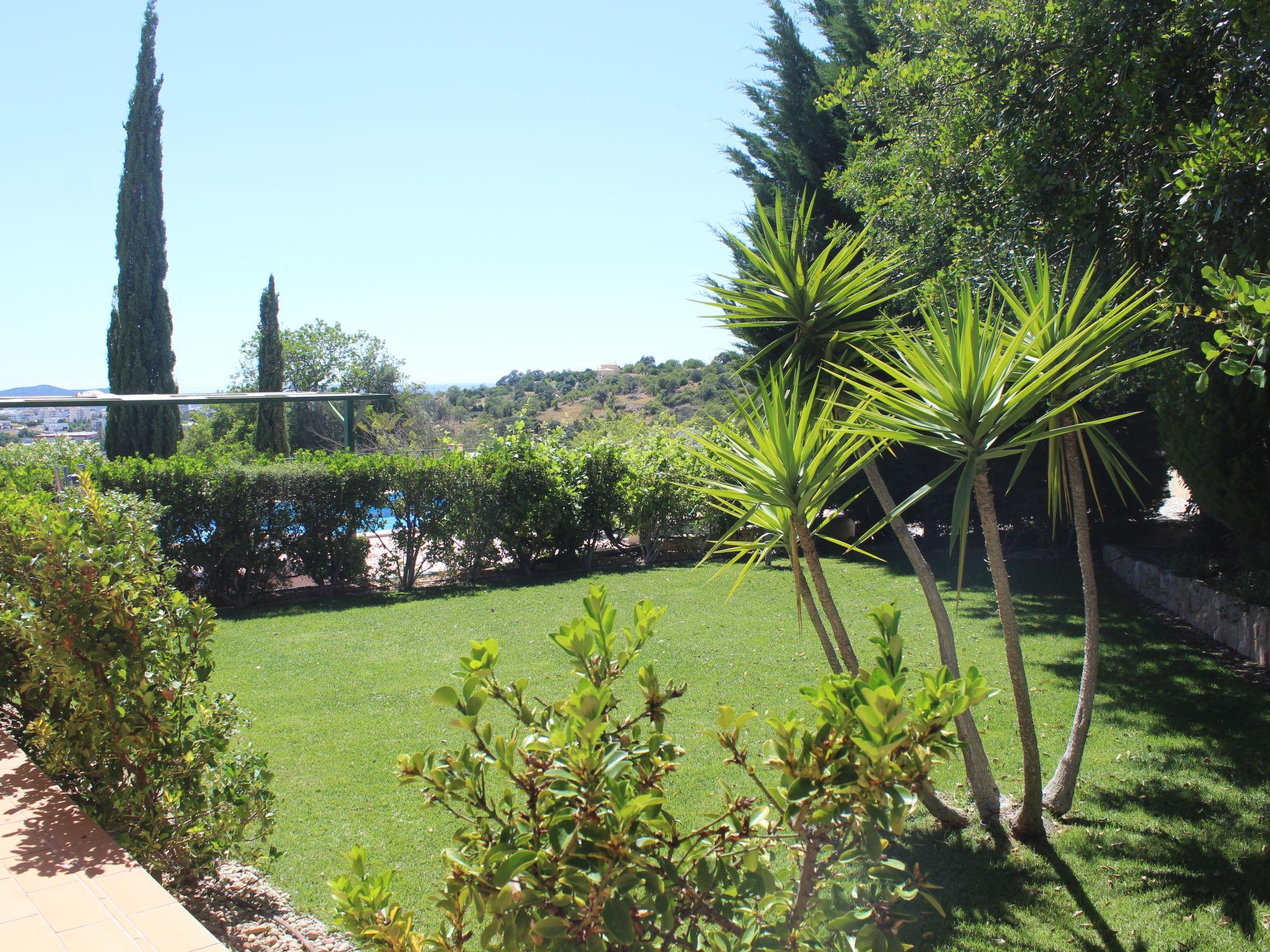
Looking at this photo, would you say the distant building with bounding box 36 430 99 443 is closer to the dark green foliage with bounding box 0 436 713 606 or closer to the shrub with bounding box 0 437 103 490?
the shrub with bounding box 0 437 103 490

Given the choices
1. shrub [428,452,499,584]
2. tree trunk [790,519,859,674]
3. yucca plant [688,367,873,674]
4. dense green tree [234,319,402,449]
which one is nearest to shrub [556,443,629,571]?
shrub [428,452,499,584]

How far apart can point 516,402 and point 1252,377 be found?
46197mm

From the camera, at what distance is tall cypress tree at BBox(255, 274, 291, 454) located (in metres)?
26.2

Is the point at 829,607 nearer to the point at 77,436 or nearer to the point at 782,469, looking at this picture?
the point at 782,469

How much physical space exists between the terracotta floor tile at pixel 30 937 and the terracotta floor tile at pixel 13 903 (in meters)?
0.03

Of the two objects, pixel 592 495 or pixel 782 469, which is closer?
pixel 782 469

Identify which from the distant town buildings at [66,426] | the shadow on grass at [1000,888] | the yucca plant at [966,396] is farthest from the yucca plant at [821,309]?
the distant town buildings at [66,426]

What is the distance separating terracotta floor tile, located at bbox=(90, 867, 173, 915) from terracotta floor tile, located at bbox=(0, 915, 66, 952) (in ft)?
0.55

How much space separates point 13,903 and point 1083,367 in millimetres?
4009

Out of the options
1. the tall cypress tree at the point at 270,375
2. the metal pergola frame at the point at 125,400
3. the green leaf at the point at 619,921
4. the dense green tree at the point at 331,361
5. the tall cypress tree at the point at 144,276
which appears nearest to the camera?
the green leaf at the point at 619,921

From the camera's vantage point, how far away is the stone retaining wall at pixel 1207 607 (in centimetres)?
686

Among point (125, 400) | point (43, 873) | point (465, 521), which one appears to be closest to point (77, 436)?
point (125, 400)

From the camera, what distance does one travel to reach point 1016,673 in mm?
3656

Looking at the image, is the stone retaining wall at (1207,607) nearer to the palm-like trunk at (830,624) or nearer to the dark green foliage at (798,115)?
the palm-like trunk at (830,624)
